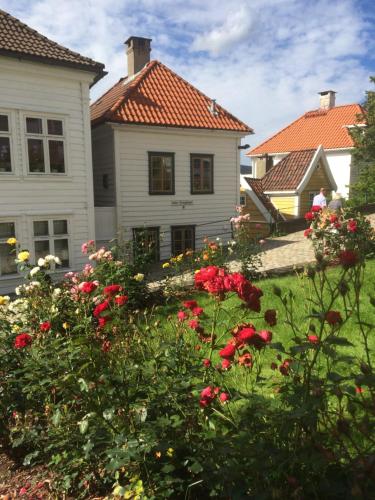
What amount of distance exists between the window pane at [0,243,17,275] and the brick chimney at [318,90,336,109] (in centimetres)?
3451

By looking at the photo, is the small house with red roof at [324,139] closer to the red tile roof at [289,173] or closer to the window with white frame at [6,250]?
the red tile roof at [289,173]

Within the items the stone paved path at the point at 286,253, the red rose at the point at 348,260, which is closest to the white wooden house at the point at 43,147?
the stone paved path at the point at 286,253

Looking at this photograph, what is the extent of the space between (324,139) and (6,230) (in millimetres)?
28859

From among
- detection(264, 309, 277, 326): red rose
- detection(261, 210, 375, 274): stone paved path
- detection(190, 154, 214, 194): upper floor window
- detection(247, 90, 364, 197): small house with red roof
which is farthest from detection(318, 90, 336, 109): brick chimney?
detection(264, 309, 277, 326): red rose

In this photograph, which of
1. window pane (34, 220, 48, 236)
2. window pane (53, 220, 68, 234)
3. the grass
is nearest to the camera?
the grass

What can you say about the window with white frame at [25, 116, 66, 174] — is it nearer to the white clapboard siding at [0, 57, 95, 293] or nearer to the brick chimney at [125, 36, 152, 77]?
the white clapboard siding at [0, 57, 95, 293]

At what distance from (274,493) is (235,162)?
15.9 meters

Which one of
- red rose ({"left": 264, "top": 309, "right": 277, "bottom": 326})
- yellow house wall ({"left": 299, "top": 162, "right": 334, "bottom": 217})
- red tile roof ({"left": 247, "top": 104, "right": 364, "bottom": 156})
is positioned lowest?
red rose ({"left": 264, "top": 309, "right": 277, "bottom": 326})

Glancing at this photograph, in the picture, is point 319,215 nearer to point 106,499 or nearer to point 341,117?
point 106,499

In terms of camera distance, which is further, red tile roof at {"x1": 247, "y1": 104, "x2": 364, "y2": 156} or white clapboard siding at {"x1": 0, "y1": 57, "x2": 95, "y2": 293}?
red tile roof at {"x1": 247, "y1": 104, "x2": 364, "y2": 156}

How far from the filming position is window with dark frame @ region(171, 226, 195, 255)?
1573cm

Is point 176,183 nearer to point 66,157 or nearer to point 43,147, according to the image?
point 66,157

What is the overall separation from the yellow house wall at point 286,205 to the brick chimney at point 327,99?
60.2 ft

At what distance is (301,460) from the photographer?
192 cm
